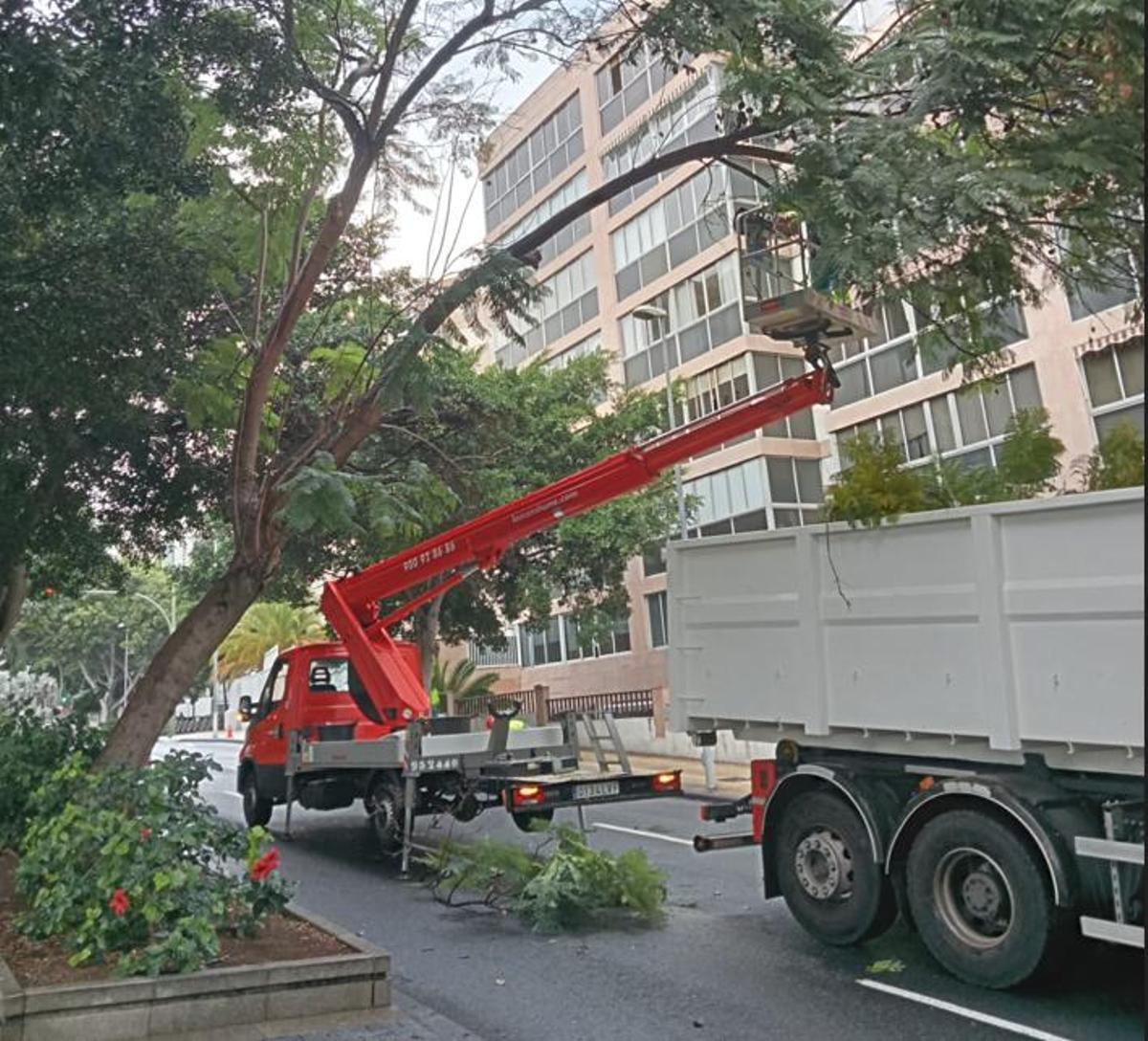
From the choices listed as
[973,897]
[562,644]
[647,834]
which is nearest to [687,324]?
[562,644]

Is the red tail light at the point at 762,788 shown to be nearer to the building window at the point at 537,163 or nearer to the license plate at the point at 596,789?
the license plate at the point at 596,789

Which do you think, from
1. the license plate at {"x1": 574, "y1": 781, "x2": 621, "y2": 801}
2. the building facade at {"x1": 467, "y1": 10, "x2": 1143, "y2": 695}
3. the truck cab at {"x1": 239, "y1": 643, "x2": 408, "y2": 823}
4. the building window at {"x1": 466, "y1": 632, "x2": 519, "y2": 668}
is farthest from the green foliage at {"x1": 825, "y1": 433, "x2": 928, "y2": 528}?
the building window at {"x1": 466, "y1": 632, "x2": 519, "y2": 668}

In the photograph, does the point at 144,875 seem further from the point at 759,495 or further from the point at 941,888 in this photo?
the point at 759,495

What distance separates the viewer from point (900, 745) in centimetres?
659

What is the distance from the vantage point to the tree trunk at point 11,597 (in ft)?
43.5

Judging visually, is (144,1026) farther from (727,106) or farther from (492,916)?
(727,106)

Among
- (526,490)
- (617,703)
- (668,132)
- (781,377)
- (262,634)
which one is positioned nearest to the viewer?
(668,132)

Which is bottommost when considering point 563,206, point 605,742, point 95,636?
point 605,742

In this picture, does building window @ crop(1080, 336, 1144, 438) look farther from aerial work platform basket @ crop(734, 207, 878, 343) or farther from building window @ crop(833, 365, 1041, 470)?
aerial work platform basket @ crop(734, 207, 878, 343)

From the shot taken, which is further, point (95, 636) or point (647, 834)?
point (95, 636)

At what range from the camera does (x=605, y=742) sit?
11133 millimetres

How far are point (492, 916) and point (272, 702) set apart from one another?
5946 mm

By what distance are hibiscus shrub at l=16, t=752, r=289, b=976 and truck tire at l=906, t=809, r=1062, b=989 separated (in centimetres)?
390

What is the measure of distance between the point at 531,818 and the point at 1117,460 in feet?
20.5
